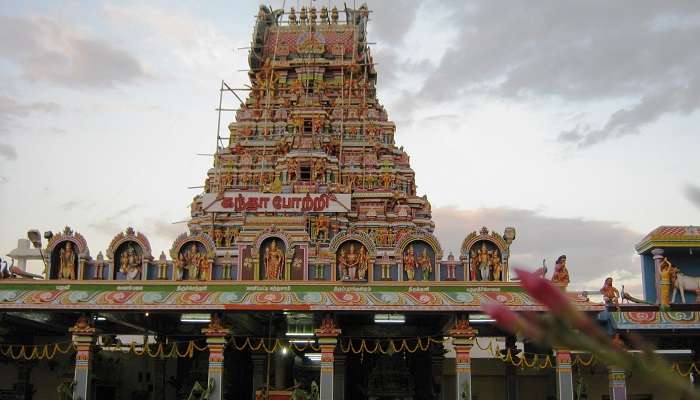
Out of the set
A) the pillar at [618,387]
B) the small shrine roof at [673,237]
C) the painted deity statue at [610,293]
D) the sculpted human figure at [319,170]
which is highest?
the sculpted human figure at [319,170]

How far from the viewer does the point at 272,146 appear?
46.8m

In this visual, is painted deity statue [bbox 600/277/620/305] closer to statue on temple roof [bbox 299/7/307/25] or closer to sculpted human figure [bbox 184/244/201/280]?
sculpted human figure [bbox 184/244/201/280]

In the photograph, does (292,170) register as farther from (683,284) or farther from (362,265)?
(683,284)

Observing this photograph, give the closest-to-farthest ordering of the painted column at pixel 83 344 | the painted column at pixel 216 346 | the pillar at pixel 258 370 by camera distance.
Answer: the painted column at pixel 216 346
the painted column at pixel 83 344
the pillar at pixel 258 370

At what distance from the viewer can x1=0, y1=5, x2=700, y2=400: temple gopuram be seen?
24719 millimetres

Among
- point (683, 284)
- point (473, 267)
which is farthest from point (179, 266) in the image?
point (683, 284)

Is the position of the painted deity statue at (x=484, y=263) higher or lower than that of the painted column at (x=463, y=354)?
higher

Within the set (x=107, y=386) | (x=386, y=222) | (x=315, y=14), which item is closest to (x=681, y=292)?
(x=386, y=222)

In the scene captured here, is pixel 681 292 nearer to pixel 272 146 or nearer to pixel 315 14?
pixel 272 146

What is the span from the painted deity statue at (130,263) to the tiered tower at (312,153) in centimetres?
442

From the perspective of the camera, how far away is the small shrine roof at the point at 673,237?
27797 mm

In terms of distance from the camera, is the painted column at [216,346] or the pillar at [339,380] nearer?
the painted column at [216,346]

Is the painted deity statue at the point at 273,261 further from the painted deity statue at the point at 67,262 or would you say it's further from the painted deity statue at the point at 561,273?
the painted deity statue at the point at 561,273

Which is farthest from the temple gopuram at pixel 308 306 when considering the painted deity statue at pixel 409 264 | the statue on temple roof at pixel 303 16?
the statue on temple roof at pixel 303 16
